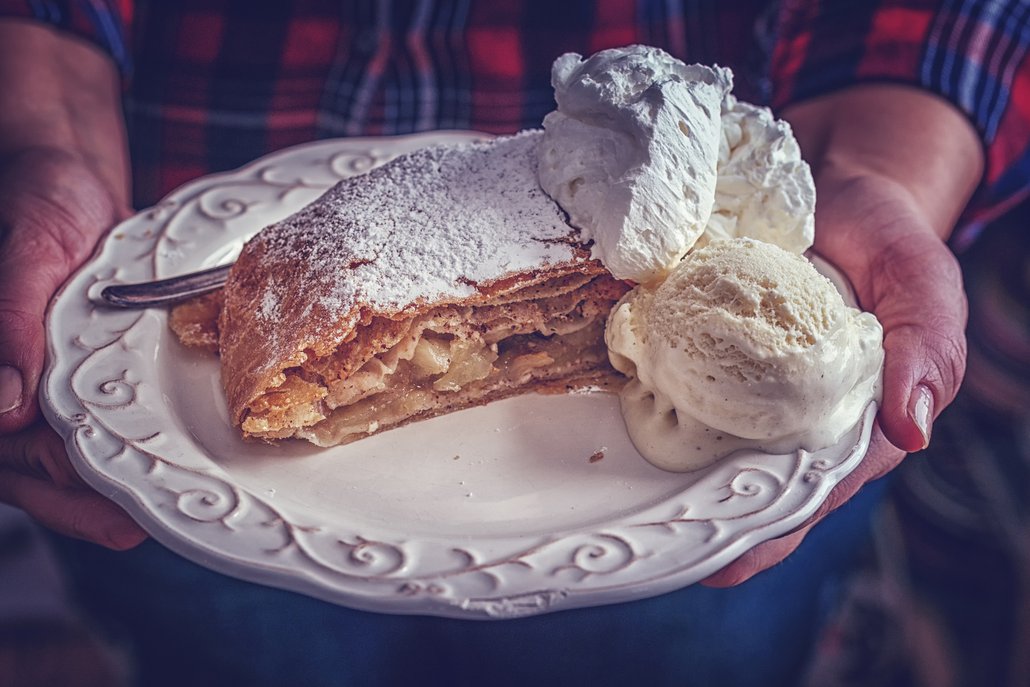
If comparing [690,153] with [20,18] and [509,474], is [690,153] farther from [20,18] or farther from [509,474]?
[20,18]

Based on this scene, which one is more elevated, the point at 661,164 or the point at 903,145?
the point at 661,164

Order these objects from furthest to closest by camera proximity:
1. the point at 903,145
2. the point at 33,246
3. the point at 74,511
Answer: the point at 903,145, the point at 33,246, the point at 74,511

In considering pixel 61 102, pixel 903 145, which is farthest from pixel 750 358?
pixel 61 102

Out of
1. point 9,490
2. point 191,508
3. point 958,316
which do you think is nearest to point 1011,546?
point 958,316

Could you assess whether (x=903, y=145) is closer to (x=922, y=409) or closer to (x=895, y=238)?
(x=895, y=238)

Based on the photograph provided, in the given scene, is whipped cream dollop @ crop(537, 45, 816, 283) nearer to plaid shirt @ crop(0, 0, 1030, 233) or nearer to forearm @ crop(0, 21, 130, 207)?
plaid shirt @ crop(0, 0, 1030, 233)

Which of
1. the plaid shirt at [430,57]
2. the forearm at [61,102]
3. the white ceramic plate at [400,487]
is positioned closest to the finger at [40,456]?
the white ceramic plate at [400,487]
